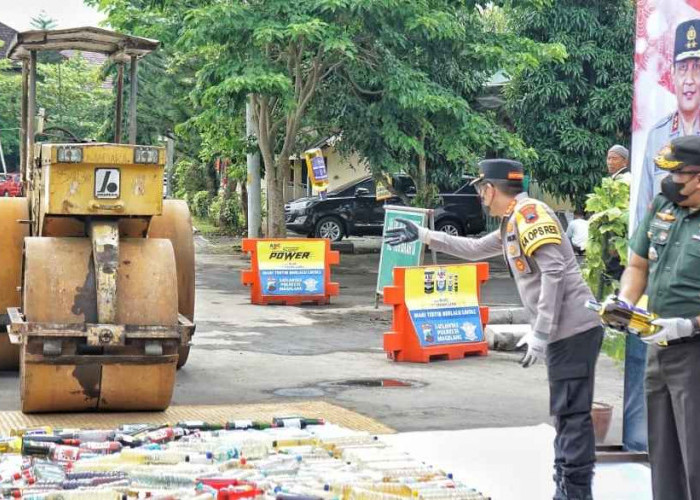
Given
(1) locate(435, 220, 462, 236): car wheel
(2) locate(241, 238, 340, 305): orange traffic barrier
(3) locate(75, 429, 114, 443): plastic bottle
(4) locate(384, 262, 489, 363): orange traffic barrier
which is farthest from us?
(1) locate(435, 220, 462, 236): car wheel

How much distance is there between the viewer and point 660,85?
710 centimetres

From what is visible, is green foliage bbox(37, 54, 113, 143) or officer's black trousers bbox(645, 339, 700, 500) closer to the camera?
officer's black trousers bbox(645, 339, 700, 500)

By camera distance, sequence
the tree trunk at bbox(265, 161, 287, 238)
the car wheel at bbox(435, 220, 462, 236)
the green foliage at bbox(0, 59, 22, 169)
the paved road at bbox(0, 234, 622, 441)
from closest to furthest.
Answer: the paved road at bbox(0, 234, 622, 441)
the tree trunk at bbox(265, 161, 287, 238)
the car wheel at bbox(435, 220, 462, 236)
the green foliage at bbox(0, 59, 22, 169)

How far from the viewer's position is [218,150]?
94.8 feet

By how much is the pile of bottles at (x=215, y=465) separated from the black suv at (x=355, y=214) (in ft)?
69.8

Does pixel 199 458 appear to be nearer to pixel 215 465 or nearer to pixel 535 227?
pixel 215 465

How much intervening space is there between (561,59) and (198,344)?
12416 mm

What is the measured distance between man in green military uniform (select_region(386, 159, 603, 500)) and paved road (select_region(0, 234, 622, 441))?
2.57m

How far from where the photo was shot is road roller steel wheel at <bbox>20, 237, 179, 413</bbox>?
29.0 ft

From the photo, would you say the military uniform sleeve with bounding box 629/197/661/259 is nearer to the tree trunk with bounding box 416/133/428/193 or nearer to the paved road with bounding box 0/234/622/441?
the paved road with bounding box 0/234/622/441

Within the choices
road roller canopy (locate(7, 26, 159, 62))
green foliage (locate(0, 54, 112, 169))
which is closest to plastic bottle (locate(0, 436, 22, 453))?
road roller canopy (locate(7, 26, 159, 62))

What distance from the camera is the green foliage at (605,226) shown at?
8328 millimetres

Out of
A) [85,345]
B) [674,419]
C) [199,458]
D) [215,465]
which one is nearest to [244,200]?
[85,345]

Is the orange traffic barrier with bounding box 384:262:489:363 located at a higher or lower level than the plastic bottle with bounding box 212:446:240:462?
higher
